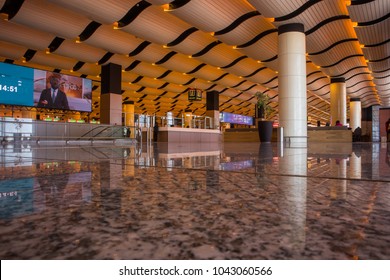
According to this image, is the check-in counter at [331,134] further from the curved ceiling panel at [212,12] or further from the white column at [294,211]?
the white column at [294,211]

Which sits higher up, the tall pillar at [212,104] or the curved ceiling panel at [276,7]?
the curved ceiling panel at [276,7]

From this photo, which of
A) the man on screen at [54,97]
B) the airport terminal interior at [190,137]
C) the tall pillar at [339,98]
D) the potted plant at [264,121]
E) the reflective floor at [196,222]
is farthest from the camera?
the tall pillar at [339,98]

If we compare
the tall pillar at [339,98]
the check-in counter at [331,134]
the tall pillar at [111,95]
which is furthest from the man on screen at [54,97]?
the tall pillar at [339,98]

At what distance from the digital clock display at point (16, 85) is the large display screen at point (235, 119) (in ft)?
86.4

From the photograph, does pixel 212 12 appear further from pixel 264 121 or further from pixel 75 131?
pixel 75 131

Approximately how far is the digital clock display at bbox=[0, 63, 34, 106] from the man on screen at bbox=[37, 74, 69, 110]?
0.80 m

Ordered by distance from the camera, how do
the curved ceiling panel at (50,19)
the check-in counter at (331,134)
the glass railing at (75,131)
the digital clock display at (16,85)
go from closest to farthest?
the curved ceiling panel at (50,19)
the glass railing at (75,131)
the digital clock display at (16,85)
the check-in counter at (331,134)

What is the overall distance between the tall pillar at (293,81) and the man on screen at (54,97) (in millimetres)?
14527

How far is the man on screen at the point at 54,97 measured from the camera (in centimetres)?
1862

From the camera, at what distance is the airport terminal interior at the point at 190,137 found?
0.64m

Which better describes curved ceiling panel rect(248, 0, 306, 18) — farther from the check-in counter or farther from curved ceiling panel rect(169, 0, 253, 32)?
the check-in counter

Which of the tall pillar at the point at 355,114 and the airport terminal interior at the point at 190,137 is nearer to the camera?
the airport terminal interior at the point at 190,137

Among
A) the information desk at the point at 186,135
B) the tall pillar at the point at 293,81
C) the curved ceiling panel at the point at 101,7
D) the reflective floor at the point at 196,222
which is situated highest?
the curved ceiling panel at the point at 101,7
